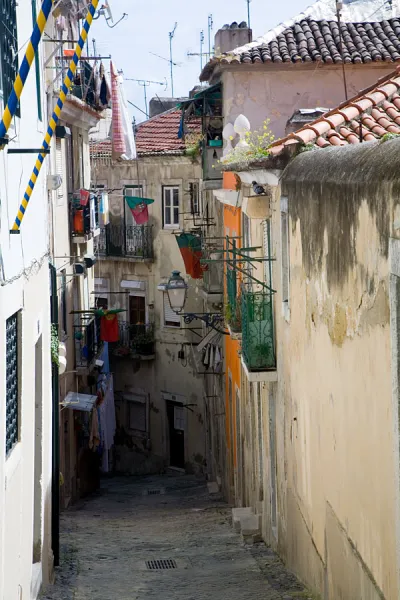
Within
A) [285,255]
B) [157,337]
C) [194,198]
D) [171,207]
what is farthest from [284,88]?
[157,337]

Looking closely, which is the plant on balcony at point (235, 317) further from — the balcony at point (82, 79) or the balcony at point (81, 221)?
the balcony at point (82, 79)

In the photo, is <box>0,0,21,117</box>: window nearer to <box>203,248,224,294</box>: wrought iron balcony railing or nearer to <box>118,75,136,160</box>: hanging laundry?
<box>203,248,224,294</box>: wrought iron balcony railing

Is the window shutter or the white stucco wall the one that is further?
the window shutter

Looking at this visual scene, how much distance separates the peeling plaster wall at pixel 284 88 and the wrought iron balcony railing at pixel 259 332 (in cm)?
644

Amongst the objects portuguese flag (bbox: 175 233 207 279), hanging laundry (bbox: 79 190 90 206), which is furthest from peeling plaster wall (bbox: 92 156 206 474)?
portuguese flag (bbox: 175 233 207 279)

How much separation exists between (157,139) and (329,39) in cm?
1379

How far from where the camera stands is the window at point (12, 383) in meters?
8.96

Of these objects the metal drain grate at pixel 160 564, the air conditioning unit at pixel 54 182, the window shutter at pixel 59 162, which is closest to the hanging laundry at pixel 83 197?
the window shutter at pixel 59 162

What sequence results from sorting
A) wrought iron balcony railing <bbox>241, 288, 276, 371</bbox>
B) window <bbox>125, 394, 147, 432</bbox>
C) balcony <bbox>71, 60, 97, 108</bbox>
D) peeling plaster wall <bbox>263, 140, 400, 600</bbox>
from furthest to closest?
window <bbox>125, 394, 147, 432</bbox> → balcony <bbox>71, 60, 97, 108</bbox> → wrought iron balcony railing <bbox>241, 288, 276, 371</bbox> → peeling plaster wall <bbox>263, 140, 400, 600</bbox>

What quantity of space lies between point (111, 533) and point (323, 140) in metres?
9.34

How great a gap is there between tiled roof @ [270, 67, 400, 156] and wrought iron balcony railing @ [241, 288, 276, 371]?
254 cm

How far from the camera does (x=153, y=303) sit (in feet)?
107

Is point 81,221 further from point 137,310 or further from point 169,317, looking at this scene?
point 137,310

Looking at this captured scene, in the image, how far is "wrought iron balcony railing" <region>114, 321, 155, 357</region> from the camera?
107 ft
